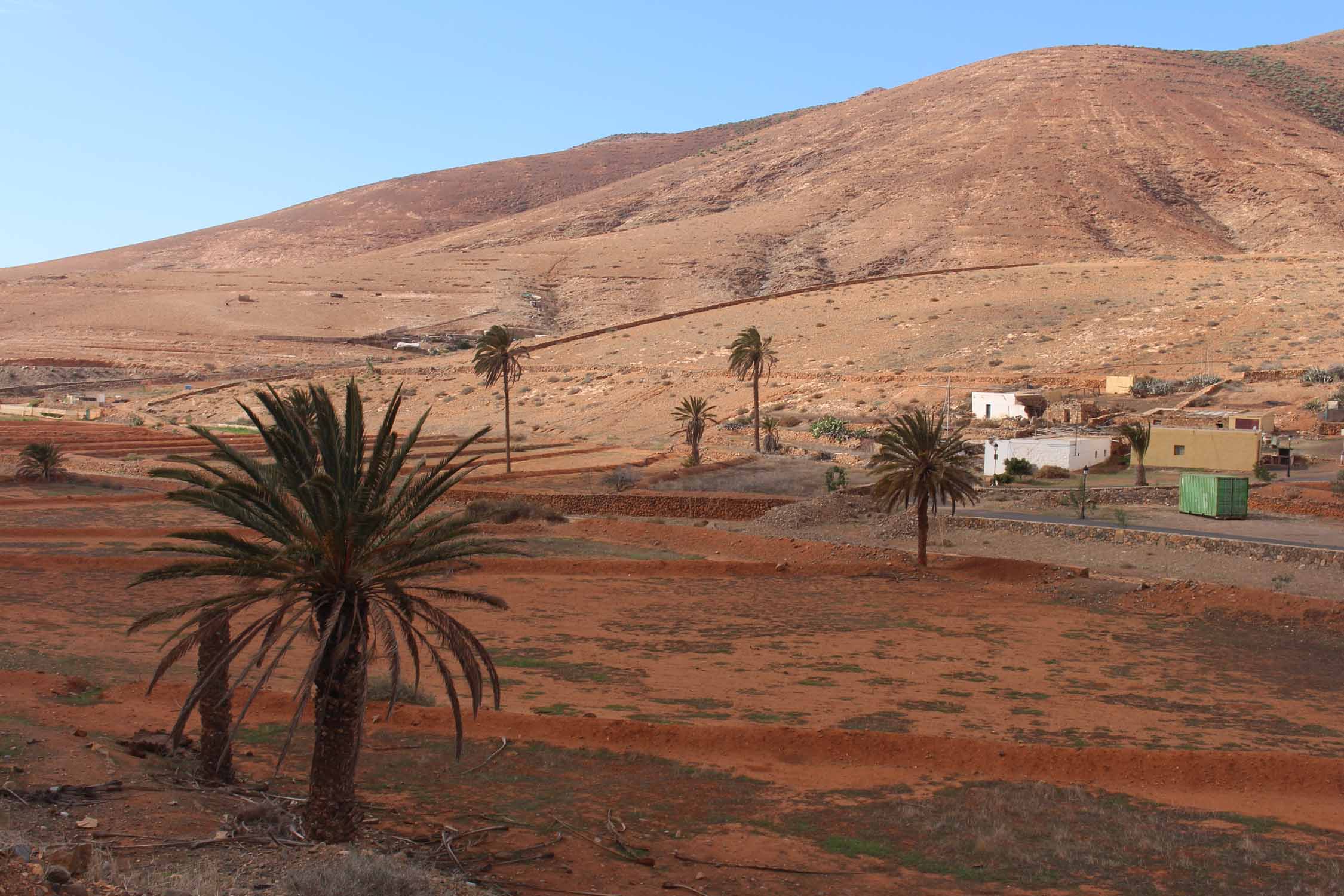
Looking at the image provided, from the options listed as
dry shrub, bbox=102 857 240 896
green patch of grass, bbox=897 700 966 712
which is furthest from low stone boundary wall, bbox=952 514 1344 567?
dry shrub, bbox=102 857 240 896

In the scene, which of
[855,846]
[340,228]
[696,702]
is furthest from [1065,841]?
[340,228]

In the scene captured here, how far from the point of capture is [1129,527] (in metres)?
31.1

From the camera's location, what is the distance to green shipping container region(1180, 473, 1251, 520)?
32.4m

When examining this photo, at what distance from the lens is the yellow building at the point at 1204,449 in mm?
38062

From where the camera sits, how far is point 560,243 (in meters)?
123

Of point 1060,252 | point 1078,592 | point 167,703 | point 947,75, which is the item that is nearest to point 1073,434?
point 1078,592

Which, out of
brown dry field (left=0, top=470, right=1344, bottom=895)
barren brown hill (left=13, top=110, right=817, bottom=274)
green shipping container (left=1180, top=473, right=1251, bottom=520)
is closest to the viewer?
brown dry field (left=0, top=470, right=1344, bottom=895)

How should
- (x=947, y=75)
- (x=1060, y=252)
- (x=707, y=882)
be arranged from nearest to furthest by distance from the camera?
(x=707, y=882), (x=1060, y=252), (x=947, y=75)

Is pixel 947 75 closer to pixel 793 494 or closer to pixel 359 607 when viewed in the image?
pixel 793 494

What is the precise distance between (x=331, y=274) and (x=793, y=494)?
86.9 meters

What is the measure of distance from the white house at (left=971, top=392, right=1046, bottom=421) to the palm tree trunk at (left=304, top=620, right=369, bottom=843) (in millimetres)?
42846

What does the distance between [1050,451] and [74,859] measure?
3662cm

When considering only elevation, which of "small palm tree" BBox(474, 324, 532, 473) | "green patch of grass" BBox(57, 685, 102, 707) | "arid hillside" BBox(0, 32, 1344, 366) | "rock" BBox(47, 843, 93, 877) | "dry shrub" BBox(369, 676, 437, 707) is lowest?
"dry shrub" BBox(369, 676, 437, 707)

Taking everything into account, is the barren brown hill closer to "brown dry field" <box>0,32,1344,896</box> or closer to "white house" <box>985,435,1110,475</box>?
"brown dry field" <box>0,32,1344,896</box>
